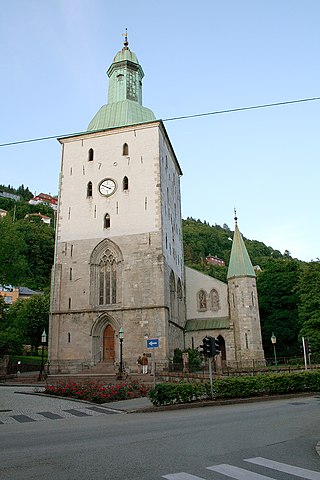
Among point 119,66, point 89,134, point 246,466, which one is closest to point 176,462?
→ point 246,466

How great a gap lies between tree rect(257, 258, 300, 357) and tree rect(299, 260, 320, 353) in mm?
6016

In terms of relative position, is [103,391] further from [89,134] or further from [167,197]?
[89,134]

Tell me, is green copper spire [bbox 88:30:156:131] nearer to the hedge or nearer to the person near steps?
the person near steps

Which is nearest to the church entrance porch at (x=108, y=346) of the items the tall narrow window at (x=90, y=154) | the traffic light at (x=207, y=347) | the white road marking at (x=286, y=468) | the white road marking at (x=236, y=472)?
the tall narrow window at (x=90, y=154)

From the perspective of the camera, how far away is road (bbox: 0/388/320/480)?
5926mm

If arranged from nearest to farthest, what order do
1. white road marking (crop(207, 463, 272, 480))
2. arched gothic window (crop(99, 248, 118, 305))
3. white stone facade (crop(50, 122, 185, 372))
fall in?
white road marking (crop(207, 463, 272, 480)), white stone facade (crop(50, 122, 185, 372)), arched gothic window (crop(99, 248, 118, 305))

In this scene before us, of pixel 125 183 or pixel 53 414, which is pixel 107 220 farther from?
pixel 53 414

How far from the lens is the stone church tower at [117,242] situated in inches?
1235

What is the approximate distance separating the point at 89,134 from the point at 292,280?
A: 2852 cm

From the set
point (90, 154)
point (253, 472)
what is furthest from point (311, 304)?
point (253, 472)

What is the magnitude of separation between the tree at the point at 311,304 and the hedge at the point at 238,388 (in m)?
18.0

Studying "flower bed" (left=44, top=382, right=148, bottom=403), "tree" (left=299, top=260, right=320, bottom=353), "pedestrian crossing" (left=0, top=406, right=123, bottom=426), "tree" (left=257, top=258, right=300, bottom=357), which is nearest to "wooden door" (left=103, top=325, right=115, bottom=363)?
"flower bed" (left=44, top=382, right=148, bottom=403)

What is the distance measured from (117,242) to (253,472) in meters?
28.9

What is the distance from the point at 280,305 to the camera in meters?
48.6
